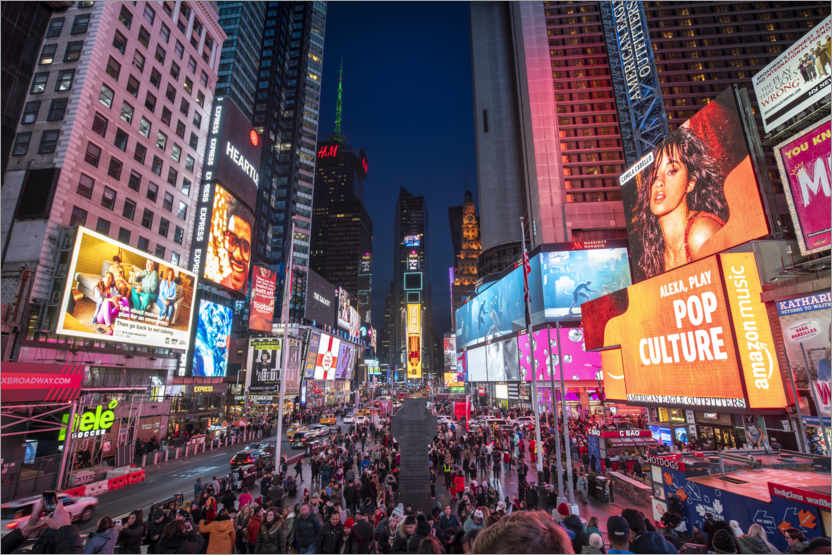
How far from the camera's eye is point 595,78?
244ft

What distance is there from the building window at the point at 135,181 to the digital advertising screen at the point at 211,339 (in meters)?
12.9

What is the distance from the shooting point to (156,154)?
3947cm

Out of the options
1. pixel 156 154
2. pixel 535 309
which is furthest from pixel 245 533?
pixel 535 309

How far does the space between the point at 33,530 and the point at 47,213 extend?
27.4 m

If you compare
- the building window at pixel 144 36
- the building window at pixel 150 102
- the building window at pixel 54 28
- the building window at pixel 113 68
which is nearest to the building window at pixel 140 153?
the building window at pixel 150 102

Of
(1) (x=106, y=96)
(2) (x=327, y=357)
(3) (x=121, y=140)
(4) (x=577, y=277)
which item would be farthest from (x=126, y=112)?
(4) (x=577, y=277)

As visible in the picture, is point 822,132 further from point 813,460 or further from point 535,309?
point 535,309

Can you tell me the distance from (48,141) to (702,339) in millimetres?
46765

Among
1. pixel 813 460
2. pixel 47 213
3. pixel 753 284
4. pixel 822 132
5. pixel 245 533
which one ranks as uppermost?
pixel 47 213

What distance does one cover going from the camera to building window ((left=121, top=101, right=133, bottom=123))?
1393 inches

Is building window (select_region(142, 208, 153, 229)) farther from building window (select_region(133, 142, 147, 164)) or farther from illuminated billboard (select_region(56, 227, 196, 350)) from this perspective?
illuminated billboard (select_region(56, 227, 196, 350))

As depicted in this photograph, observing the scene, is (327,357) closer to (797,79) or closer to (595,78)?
(797,79)

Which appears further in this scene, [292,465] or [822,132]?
[292,465]

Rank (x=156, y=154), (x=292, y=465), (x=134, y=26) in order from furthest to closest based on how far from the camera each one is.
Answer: (x=156, y=154) → (x=134, y=26) → (x=292, y=465)
